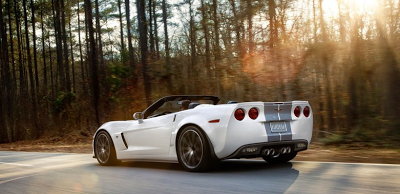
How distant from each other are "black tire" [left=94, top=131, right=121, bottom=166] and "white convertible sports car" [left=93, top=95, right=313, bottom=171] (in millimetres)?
684

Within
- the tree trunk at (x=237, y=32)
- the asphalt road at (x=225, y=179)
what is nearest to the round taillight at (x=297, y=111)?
the asphalt road at (x=225, y=179)

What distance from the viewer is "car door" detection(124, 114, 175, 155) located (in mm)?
6875

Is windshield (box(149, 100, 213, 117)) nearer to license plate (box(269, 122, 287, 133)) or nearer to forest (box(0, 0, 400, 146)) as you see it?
license plate (box(269, 122, 287, 133))

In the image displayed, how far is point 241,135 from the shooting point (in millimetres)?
5902

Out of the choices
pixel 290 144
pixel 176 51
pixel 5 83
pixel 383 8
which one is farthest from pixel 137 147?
pixel 5 83

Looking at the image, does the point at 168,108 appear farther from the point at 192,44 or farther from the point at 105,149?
the point at 192,44

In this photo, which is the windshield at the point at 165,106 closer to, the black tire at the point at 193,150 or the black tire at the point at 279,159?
the black tire at the point at 193,150

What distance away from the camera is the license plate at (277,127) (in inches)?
242

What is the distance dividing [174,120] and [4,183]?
2732 millimetres

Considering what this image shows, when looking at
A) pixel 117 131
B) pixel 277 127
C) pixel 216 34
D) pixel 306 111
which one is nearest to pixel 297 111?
pixel 306 111

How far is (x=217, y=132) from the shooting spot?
5941 mm

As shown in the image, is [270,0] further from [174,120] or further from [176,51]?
[174,120]

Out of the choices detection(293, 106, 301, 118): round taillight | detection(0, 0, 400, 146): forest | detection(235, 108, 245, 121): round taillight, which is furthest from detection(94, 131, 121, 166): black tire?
detection(0, 0, 400, 146): forest

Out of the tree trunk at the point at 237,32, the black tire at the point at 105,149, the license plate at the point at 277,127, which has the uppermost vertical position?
the tree trunk at the point at 237,32
